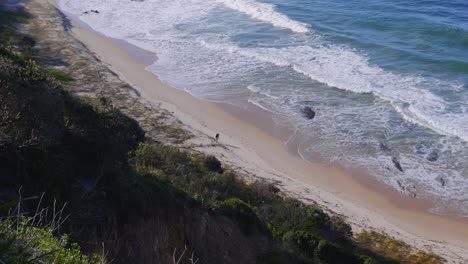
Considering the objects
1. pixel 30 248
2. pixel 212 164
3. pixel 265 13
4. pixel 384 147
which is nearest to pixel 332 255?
pixel 212 164

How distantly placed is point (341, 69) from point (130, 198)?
20275mm

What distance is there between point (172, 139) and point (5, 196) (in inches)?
463

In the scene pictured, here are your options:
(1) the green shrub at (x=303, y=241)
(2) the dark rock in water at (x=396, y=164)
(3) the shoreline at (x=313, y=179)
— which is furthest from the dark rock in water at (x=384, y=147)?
(1) the green shrub at (x=303, y=241)

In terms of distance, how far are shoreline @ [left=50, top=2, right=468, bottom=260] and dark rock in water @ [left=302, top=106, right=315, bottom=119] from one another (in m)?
2.40

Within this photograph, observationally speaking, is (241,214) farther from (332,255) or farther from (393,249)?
(393,249)

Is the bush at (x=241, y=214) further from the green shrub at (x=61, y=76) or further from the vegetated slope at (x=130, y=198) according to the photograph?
the green shrub at (x=61, y=76)

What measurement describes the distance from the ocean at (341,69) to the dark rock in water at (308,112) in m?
0.19

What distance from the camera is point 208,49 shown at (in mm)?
32375

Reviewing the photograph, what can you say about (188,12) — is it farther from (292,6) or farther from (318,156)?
(318,156)

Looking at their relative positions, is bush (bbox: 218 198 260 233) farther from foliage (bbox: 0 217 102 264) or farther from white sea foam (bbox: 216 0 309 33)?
white sea foam (bbox: 216 0 309 33)

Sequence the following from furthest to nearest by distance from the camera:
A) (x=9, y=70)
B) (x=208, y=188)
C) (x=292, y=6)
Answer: (x=292, y=6), (x=208, y=188), (x=9, y=70)

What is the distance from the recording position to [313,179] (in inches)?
733

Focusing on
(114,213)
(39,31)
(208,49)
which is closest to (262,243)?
(114,213)

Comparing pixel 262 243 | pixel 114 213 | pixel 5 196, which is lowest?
pixel 262 243
